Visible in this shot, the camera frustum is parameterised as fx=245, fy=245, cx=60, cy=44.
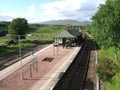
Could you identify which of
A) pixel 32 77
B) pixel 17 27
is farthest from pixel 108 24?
pixel 17 27

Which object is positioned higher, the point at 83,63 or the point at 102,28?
the point at 102,28

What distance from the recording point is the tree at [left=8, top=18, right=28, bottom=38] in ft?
263

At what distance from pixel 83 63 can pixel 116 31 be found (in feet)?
25.3

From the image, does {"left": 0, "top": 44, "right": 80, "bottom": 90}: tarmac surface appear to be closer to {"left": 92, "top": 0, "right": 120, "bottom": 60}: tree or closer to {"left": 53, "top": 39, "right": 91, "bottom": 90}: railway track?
{"left": 53, "top": 39, "right": 91, "bottom": 90}: railway track

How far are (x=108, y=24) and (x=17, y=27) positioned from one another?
46097 millimetres

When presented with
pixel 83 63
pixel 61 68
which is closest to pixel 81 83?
pixel 61 68

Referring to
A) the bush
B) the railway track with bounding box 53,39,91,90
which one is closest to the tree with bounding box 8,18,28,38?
the railway track with bounding box 53,39,91,90

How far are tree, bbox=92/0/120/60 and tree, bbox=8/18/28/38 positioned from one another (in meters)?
42.7

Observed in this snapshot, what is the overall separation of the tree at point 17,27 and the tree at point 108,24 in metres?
42.7

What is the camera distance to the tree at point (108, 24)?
132 ft

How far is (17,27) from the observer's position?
3172 inches

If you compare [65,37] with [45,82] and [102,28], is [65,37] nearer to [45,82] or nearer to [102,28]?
[102,28]

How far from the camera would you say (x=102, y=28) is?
4131 centimetres

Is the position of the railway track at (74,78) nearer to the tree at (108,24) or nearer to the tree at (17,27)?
the tree at (108,24)
